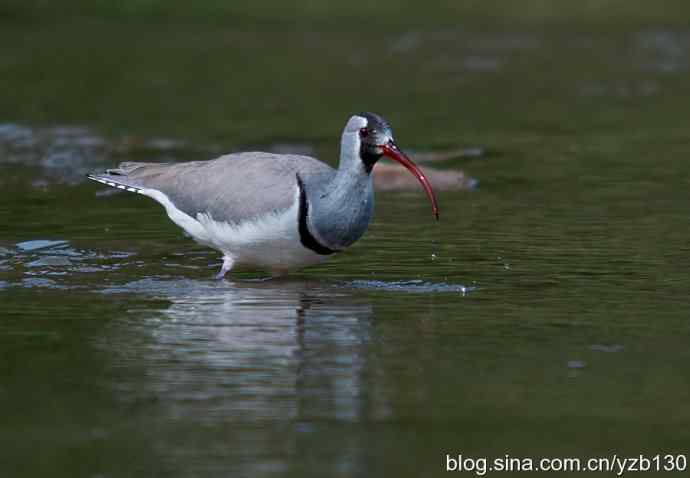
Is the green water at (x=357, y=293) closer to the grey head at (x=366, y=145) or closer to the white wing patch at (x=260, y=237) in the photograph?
the white wing patch at (x=260, y=237)

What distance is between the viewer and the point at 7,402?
7.24 meters

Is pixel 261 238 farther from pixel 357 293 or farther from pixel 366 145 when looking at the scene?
pixel 366 145

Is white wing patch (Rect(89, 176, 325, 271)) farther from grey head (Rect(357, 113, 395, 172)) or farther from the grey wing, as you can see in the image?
grey head (Rect(357, 113, 395, 172))

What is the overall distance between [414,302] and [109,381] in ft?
8.07

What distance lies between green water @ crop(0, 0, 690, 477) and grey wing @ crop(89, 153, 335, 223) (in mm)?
487

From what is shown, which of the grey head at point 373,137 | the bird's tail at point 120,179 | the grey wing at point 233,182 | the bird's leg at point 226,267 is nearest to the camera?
the grey head at point 373,137

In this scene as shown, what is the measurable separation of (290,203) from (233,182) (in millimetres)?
614

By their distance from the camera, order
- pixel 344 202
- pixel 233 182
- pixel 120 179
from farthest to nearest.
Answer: pixel 120 179 → pixel 233 182 → pixel 344 202

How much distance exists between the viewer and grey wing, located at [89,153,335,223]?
32.7ft

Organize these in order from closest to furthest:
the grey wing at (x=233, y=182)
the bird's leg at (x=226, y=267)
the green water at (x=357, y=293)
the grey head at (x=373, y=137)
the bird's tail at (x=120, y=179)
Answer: the green water at (x=357, y=293)
the grey head at (x=373, y=137)
the grey wing at (x=233, y=182)
the bird's leg at (x=226, y=267)
the bird's tail at (x=120, y=179)

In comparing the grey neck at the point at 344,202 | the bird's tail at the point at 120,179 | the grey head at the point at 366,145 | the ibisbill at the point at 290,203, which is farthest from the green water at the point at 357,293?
the grey head at the point at 366,145

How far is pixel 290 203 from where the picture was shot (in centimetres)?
984

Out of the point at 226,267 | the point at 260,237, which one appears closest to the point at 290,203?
the point at 260,237

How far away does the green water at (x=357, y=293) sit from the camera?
22.2 ft
